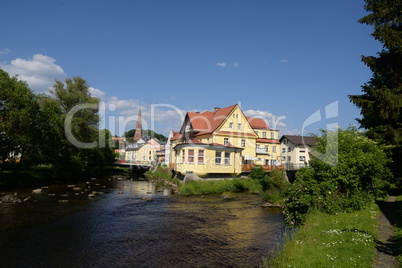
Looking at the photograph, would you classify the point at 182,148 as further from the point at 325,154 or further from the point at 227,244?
the point at 227,244

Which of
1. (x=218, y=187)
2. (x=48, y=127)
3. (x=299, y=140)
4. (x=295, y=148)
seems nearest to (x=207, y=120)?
(x=218, y=187)

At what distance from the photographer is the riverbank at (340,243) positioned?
25.8ft

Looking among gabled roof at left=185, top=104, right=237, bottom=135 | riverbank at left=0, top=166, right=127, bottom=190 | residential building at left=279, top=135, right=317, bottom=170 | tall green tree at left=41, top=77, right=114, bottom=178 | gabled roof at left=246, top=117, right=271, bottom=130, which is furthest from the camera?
residential building at left=279, top=135, right=317, bottom=170

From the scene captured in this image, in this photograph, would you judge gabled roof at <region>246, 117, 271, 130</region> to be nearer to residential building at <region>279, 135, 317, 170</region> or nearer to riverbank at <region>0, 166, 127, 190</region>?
residential building at <region>279, 135, 317, 170</region>

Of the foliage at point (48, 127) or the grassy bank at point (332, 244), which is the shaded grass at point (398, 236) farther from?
the foliage at point (48, 127)

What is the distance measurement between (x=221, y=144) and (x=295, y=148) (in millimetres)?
30616

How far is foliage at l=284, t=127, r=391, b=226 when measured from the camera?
14594 millimetres

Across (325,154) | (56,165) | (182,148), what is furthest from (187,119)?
(325,154)

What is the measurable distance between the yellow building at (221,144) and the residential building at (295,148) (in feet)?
21.1

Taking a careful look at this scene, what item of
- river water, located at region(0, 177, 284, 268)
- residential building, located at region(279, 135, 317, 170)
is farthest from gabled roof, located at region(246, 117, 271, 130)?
river water, located at region(0, 177, 284, 268)

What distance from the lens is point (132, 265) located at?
385 inches

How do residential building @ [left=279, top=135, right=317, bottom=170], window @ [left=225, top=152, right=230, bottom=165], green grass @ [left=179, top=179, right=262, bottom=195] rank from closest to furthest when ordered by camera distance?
green grass @ [left=179, top=179, right=262, bottom=195], window @ [left=225, top=152, right=230, bottom=165], residential building @ [left=279, top=135, right=317, bottom=170]

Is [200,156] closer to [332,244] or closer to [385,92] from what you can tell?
[385,92]

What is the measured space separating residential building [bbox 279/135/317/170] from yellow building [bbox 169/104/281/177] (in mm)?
6437
